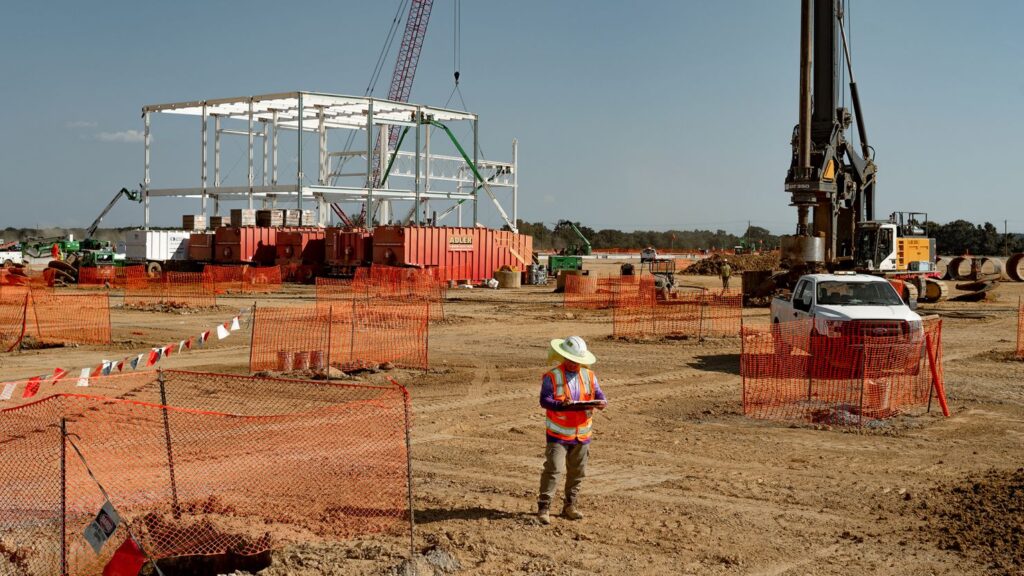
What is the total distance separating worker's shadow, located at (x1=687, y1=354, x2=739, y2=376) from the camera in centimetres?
1909

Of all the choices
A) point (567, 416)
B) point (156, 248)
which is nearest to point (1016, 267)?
point (156, 248)

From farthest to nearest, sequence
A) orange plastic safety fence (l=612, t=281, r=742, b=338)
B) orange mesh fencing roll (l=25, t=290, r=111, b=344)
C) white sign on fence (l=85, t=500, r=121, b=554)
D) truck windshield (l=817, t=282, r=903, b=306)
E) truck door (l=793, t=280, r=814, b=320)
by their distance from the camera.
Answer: orange plastic safety fence (l=612, t=281, r=742, b=338)
orange mesh fencing roll (l=25, t=290, r=111, b=344)
truck door (l=793, t=280, r=814, b=320)
truck windshield (l=817, t=282, r=903, b=306)
white sign on fence (l=85, t=500, r=121, b=554)

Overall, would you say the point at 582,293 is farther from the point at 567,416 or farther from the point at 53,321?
the point at 567,416

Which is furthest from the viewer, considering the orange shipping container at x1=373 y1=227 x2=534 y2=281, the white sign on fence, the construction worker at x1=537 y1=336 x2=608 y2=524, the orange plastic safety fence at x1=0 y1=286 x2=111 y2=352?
the orange shipping container at x1=373 y1=227 x2=534 y2=281

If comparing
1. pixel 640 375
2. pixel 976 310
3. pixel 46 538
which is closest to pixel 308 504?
pixel 46 538

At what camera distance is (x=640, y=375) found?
18156mm

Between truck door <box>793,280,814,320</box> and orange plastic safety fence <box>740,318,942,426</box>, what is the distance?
271 mm

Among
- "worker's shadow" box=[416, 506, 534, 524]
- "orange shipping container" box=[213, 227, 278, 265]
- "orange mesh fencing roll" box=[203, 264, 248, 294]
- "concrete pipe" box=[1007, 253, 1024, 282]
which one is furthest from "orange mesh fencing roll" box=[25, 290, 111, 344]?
"concrete pipe" box=[1007, 253, 1024, 282]

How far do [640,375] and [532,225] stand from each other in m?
124

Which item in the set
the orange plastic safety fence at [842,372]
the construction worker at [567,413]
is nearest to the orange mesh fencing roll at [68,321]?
the orange plastic safety fence at [842,372]

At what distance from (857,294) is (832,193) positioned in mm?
12199

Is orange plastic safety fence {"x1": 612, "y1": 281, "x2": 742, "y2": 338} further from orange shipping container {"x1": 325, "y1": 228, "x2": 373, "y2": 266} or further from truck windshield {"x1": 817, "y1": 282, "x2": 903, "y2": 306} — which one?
orange shipping container {"x1": 325, "y1": 228, "x2": 373, "y2": 266}

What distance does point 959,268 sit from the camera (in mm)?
53281

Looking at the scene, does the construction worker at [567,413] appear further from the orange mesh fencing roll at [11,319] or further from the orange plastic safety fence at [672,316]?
the orange mesh fencing roll at [11,319]
